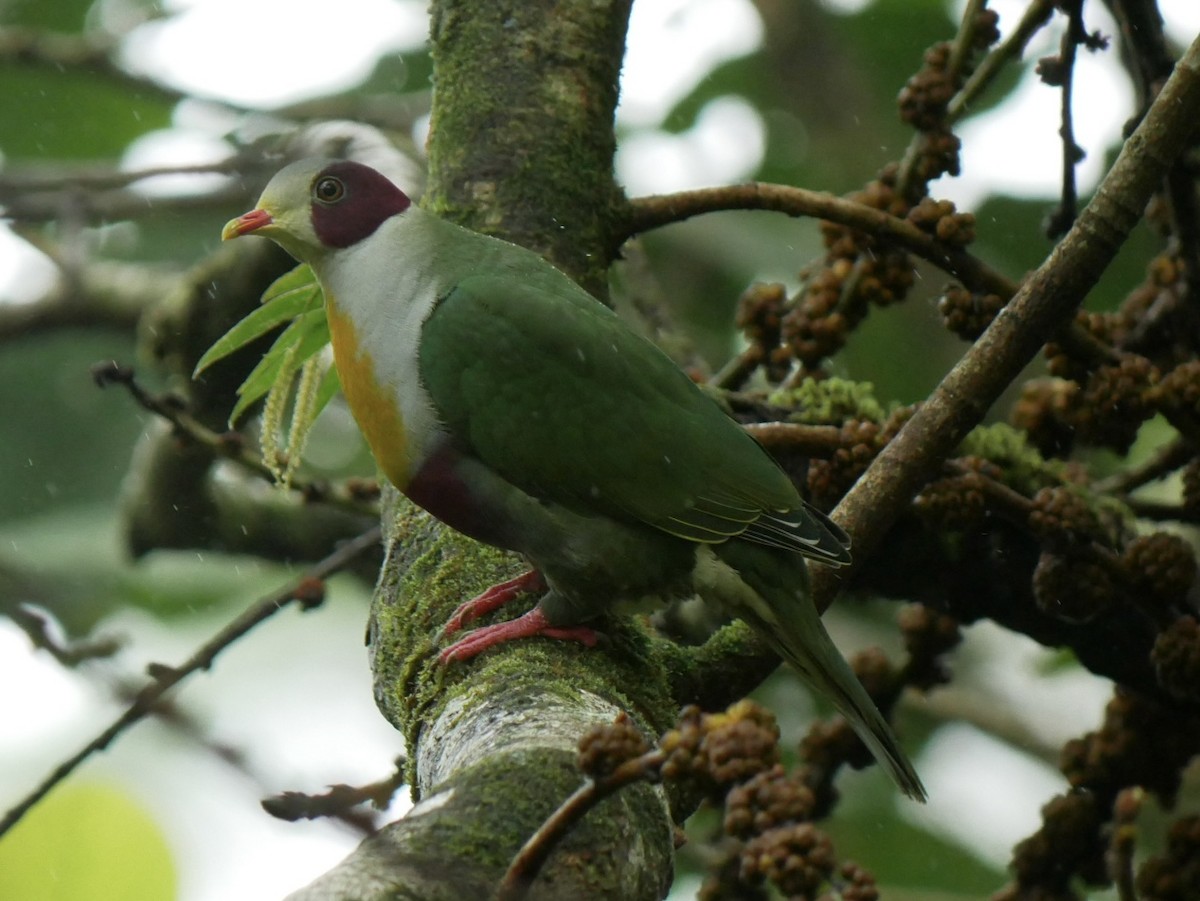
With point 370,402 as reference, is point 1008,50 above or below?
above

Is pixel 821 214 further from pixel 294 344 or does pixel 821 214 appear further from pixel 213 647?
pixel 213 647

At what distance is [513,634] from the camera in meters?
2.43

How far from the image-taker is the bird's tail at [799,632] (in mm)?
2689

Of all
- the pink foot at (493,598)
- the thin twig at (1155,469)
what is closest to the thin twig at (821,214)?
the thin twig at (1155,469)

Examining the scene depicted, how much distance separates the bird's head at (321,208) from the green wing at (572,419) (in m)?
0.36

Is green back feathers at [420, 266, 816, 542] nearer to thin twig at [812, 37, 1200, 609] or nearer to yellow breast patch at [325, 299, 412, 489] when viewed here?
yellow breast patch at [325, 299, 412, 489]

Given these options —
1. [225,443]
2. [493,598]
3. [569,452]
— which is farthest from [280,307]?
[493,598]

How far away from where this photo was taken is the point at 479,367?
109 inches

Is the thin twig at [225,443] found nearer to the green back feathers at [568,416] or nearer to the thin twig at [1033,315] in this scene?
the green back feathers at [568,416]

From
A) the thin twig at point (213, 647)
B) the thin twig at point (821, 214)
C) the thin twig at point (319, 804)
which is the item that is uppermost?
the thin twig at point (821, 214)

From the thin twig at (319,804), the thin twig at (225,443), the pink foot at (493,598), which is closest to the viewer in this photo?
the thin twig at (319,804)

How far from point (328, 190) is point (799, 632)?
136 centimetres

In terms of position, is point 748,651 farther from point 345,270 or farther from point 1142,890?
point 345,270

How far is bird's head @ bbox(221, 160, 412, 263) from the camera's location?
3.07 meters
